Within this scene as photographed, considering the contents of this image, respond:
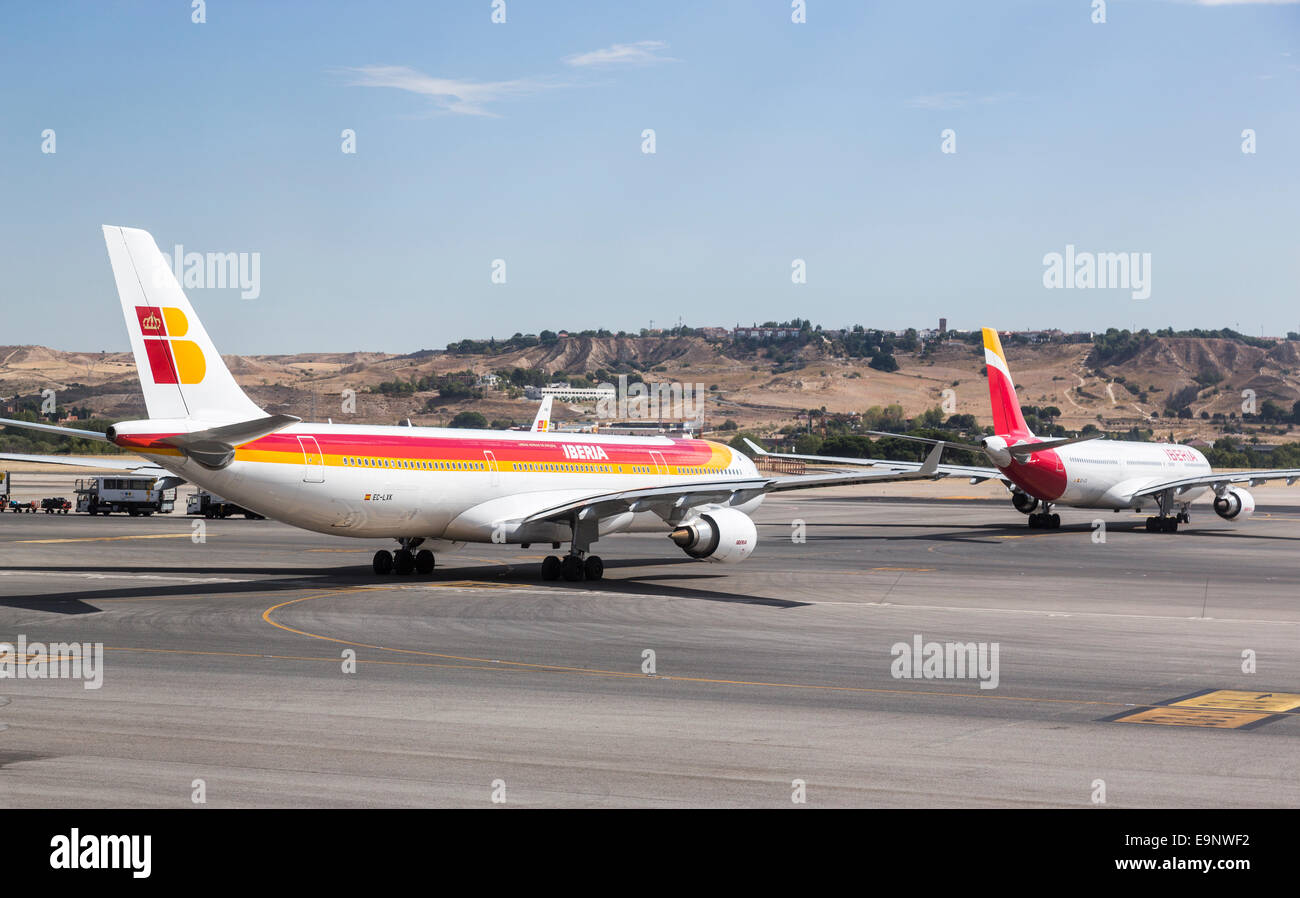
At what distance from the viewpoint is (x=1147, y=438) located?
191 meters

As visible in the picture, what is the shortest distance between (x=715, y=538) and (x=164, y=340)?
48.4ft

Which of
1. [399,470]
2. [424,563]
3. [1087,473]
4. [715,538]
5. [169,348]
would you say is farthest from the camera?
[1087,473]

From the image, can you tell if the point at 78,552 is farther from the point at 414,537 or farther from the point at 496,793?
the point at 496,793

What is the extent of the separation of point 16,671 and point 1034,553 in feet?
127

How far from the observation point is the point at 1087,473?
6216 centimetres

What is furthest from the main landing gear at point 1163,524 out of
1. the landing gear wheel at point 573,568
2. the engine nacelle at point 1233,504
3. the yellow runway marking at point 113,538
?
the yellow runway marking at point 113,538

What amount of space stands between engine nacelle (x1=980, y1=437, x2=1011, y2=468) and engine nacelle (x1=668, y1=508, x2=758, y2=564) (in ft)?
82.2

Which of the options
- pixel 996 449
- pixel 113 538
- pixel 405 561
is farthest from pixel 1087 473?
pixel 113 538

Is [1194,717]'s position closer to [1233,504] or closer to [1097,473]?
[1097,473]

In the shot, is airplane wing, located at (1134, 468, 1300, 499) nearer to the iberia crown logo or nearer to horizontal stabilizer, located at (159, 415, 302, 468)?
horizontal stabilizer, located at (159, 415, 302, 468)

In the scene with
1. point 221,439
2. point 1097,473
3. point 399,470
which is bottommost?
point 1097,473

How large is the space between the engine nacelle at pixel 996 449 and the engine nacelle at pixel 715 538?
82.2 feet

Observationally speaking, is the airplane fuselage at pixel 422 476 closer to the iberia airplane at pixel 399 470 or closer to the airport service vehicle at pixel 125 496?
the iberia airplane at pixel 399 470
